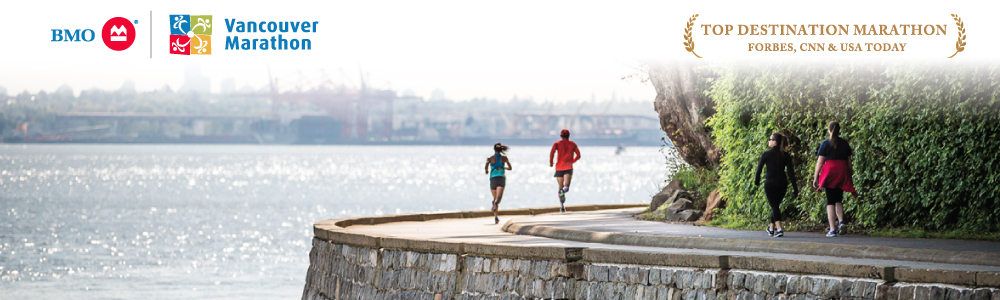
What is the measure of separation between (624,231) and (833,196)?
8.74 feet

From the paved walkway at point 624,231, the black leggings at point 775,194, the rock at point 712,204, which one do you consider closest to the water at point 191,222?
the paved walkway at point 624,231

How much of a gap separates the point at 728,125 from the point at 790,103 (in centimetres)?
152

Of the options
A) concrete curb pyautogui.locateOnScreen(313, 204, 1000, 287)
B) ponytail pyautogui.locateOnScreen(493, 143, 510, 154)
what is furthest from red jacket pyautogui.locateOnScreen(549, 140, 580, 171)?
concrete curb pyautogui.locateOnScreen(313, 204, 1000, 287)

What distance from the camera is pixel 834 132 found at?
12.6m

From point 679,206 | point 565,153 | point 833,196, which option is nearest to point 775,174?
point 833,196

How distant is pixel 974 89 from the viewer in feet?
38.8

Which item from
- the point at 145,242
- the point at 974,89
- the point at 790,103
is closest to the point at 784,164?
A: the point at 790,103

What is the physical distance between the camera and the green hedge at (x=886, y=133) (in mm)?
11992

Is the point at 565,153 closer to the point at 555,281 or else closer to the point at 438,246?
the point at 438,246

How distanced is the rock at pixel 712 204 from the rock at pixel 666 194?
1988mm

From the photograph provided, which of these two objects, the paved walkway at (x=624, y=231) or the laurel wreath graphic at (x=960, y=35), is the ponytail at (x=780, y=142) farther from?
the laurel wreath graphic at (x=960, y=35)

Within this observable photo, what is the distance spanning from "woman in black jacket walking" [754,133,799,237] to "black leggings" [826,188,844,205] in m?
0.38

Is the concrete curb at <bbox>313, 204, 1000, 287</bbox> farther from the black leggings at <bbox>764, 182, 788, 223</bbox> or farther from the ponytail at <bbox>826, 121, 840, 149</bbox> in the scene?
the ponytail at <bbox>826, 121, 840, 149</bbox>

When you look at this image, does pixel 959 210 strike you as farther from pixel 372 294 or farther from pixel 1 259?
pixel 1 259
